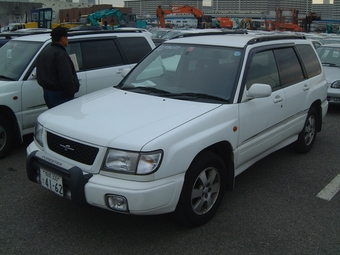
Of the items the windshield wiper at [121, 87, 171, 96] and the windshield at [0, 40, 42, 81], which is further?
the windshield at [0, 40, 42, 81]

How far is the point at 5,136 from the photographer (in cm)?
549

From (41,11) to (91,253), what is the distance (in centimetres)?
2773

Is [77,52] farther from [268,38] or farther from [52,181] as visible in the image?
[52,181]

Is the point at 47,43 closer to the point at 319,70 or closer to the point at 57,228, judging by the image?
the point at 57,228

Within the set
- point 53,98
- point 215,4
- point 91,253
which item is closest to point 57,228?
point 91,253

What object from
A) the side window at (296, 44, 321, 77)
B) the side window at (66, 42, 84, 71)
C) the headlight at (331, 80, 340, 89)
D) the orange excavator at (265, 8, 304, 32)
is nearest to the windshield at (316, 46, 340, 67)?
the headlight at (331, 80, 340, 89)

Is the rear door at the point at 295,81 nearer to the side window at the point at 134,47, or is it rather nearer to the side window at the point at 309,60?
the side window at the point at 309,60

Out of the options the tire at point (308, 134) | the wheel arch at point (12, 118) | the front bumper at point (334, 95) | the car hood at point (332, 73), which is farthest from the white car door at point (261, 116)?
the car hood at point (332, 73)

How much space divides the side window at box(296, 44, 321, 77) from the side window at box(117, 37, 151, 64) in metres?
2.91

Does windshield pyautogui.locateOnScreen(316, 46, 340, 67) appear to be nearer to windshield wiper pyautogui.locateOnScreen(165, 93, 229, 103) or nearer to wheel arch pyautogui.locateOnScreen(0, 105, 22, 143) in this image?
windshield wiper pyautogui.locateOnScreen(165, 93, 229, 103)

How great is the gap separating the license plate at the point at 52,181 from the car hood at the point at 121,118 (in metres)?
0.37

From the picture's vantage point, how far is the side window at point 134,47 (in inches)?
274

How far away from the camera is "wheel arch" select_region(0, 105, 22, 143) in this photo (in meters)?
5.45

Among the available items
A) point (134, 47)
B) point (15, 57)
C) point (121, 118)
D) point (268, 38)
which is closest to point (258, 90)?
point (268, 38)
